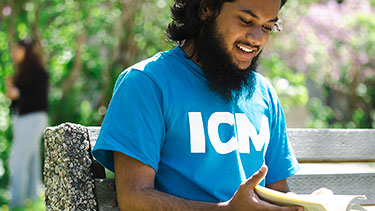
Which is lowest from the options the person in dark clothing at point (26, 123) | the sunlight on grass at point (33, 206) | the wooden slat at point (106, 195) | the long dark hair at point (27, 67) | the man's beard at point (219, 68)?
the sunlight on grass at point (33, 206)

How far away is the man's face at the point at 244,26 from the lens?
2.21 meters

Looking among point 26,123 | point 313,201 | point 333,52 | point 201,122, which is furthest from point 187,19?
point 333,52

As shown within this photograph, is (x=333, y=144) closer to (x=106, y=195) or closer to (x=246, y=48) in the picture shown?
(x=246, y=48)

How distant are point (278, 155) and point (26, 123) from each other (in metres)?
4.36

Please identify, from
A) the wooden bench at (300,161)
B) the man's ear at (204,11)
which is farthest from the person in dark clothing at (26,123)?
the man's ear at (204,11)

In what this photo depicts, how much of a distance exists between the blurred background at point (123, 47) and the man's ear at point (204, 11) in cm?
420

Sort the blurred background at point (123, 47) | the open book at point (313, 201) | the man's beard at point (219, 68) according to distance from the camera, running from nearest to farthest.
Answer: the open book at point (313, 201)
the man's beard at point (219, 68)
the blurred background at point (123, 47)

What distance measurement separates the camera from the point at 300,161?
9.01 feet

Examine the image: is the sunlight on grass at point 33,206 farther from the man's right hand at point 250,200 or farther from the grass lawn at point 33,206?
the man's right hand at point 250,200

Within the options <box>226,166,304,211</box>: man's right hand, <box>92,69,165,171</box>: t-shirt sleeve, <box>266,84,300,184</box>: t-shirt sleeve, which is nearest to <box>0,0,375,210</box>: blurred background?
<box>266,84,300,184</box>: t-shirt sleeve

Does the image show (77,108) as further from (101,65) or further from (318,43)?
(318,43)

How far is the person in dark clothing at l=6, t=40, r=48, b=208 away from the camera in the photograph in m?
6.26

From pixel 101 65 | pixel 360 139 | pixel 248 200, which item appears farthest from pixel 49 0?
pixel 248 200

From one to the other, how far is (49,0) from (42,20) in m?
0.37
